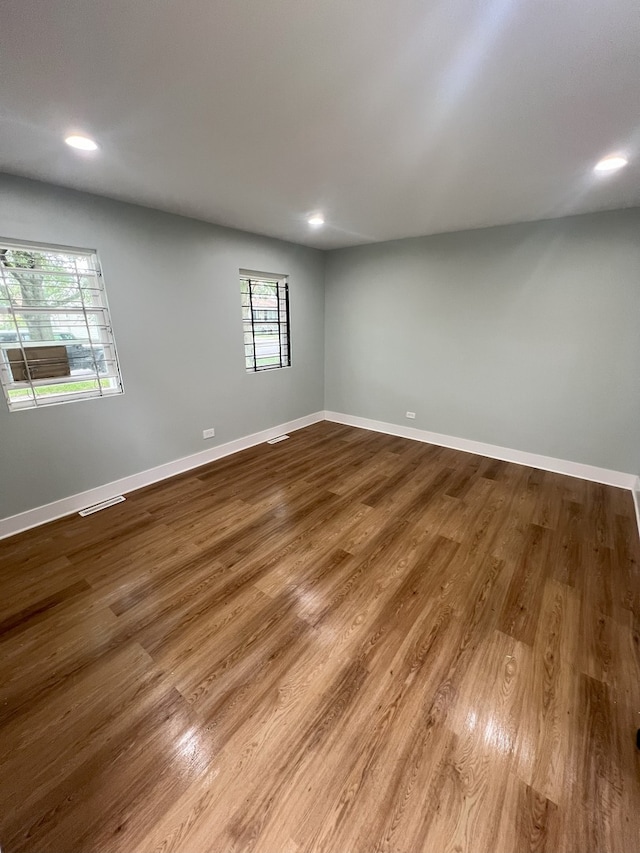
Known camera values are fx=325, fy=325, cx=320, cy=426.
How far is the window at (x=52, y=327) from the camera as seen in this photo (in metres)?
2.32

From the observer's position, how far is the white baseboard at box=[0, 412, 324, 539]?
98.6 inches

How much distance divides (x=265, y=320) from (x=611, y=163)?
130 inches

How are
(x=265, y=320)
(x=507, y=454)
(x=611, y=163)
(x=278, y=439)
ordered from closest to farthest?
(x=611, y=163)
(x=507, y=454)
(x=265, y=320)
(x=278, y=439)

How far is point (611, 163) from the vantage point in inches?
78.5

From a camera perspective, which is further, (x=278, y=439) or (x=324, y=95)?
(x=278, y=439)

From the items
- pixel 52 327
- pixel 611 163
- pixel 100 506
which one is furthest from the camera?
pixel 100 506

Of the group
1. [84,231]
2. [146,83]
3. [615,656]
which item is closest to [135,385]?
[84,231]

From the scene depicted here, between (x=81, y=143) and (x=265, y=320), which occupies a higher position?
(x=81, y=143)

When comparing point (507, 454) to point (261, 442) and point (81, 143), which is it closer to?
point (261, 442)

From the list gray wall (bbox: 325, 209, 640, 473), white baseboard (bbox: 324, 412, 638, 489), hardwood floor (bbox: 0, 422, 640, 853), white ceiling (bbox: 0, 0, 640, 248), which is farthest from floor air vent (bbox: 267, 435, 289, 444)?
white ceiling (bbox: 0, 0, 640, 248)

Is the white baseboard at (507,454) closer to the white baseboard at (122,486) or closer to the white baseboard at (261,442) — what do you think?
the white baseboard at (261,442)

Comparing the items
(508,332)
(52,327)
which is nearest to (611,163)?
(508,332)

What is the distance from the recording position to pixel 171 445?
3379 mm

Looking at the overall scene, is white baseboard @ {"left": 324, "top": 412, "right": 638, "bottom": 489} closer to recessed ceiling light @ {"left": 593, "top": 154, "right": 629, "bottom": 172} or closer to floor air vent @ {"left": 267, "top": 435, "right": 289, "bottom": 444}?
floor air vent @ {"left": 267, "top": 435, "right": 289, "bottom": 444}
